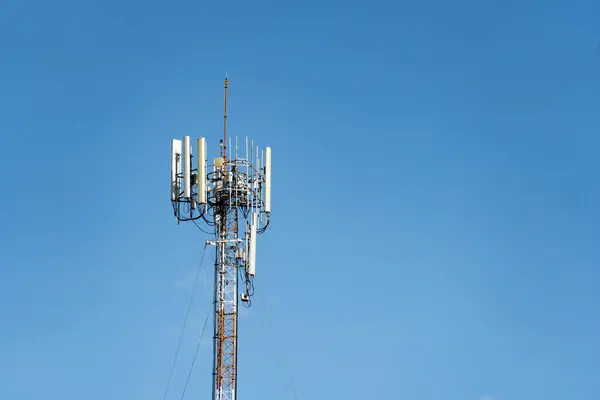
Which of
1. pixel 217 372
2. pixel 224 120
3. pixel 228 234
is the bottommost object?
pixel 217 372

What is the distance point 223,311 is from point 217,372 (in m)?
4.30

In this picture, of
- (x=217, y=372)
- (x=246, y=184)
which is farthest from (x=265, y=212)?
(x=217, y=372)

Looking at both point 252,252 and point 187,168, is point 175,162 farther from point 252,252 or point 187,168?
point 252,252

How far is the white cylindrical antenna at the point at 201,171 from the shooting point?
4813 inches

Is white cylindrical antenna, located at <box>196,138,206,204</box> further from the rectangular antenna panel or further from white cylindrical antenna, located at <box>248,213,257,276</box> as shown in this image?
white cylindrical antenna, located at <box>248,213,257,276</box>

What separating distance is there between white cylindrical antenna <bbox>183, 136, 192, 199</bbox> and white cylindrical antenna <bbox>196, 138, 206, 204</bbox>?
0.77 m

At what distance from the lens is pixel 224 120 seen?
12625 centimetres

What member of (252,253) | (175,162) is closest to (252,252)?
(252,253)

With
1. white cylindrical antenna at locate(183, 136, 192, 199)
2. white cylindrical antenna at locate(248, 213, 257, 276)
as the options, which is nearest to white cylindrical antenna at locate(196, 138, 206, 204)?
white cylindrical antenna at locate(183, 136, 192, 199)

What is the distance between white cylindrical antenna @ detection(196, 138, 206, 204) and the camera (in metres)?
122

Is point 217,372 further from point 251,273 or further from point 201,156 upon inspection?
point 201,156

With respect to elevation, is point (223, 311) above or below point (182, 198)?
below

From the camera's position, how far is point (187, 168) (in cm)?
12338

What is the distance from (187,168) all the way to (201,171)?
1.30 metres
